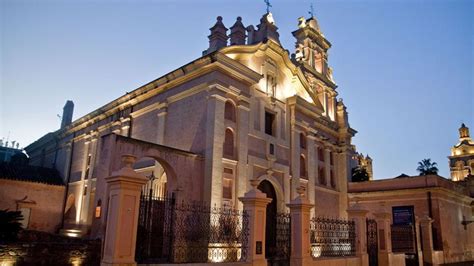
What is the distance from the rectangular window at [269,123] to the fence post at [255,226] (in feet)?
33.9

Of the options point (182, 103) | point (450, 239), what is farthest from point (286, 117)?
point (450, 239)

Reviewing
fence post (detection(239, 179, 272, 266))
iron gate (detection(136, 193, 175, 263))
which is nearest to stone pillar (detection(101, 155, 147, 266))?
iron gate (detection(136, 193, 175, 263))

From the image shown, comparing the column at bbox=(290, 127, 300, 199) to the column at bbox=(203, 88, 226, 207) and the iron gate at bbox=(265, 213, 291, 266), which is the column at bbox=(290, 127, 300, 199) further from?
the iron gate at bbox=(265, 213, 291, 266)

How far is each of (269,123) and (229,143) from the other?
152 inches

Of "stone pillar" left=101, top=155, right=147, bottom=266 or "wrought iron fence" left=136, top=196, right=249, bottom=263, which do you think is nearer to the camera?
"stone pillar" left=101, top=155, right=147, bottom=266

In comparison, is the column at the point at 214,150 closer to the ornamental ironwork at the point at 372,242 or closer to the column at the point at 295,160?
the column at the point at 295,160

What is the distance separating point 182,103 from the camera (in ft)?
65.0

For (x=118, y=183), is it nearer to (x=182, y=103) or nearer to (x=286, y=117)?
(x=182, y=103)

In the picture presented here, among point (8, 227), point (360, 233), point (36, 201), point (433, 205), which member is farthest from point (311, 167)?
point (36, 201)

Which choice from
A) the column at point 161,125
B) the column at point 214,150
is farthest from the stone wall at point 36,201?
the column at point 214,150

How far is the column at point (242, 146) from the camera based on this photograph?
18606mm

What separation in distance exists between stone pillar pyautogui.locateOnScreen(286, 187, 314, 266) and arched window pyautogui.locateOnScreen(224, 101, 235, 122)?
293 inches

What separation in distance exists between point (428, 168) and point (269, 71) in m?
31.6

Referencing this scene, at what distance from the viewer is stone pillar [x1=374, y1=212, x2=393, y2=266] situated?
16.2 meters
